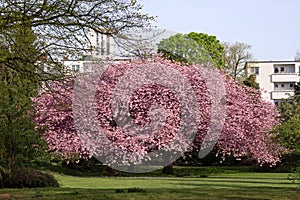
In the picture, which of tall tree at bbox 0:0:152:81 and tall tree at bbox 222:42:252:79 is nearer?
tall tree at bbox 0:0:152:81

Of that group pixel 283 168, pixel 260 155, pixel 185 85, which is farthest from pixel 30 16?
pixel 283 168

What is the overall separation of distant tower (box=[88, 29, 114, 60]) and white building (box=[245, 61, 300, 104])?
61261 mm

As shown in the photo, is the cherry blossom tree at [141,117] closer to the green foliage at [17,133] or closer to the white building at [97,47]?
the green foliage at [17,133]

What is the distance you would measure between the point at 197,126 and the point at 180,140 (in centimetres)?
132

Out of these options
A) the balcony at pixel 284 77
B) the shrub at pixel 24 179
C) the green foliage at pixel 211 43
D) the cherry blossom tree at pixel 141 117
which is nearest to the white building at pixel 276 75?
the balcony at pixel 284 77

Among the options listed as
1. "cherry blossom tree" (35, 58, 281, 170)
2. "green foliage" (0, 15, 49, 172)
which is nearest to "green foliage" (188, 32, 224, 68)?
"cherry blossom tree" (35, 58, 281, 170)

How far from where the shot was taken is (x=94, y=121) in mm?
28328

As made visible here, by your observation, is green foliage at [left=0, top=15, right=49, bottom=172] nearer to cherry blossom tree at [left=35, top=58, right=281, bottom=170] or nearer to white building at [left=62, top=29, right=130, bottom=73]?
white building at [left=62, top=29, right=130, bottom=73]

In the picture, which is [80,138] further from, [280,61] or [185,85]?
[280,61]

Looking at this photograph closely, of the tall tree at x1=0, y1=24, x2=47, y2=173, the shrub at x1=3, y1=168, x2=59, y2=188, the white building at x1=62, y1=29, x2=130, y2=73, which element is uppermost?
the white building at x1=62, y1=29, x2=130, y2=73

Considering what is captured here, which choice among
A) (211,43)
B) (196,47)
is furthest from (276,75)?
(196,47)

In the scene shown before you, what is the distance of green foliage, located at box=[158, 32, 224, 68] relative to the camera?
49034 millimetres

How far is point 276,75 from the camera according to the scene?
242ft

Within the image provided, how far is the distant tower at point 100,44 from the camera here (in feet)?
41.2
